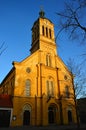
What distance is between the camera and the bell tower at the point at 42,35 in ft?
125

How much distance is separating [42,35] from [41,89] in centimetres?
1472

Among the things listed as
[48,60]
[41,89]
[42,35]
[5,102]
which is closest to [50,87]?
[41,89]

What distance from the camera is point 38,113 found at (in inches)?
1152

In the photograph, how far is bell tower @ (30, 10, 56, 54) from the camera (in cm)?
3809

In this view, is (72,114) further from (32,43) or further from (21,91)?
(32,43)

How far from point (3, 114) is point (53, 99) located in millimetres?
10475

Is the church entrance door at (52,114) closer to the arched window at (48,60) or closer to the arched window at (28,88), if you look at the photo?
the arched window at (28,88)

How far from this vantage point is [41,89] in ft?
103

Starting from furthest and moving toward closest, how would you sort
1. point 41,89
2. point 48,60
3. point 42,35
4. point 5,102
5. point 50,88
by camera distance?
point 42,35 < point 48,60 < point 50,88 < point 41,89 < point 5,102

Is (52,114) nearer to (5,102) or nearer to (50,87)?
(50,87)

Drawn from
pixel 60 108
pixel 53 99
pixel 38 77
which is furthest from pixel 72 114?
pixel 38 77

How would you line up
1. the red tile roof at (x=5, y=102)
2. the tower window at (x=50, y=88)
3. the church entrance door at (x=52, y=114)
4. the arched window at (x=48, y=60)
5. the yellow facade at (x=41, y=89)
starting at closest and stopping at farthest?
the red tile roof at (x=5, y=102), the yellow facade at (x=41, y=89), the church entrance door at (x=52, y=114), the tower window at (x=50, y=88), the arched window at (x=48, y=60)

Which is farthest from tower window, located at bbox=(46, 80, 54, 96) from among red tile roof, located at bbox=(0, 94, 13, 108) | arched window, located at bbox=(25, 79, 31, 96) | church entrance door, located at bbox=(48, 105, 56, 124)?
red tile roof, located at bbox=(0, 94, 13, 108)

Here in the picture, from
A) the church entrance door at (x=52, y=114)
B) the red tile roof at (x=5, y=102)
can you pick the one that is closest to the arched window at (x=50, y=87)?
the church entrance door at (x=52, y=114)
